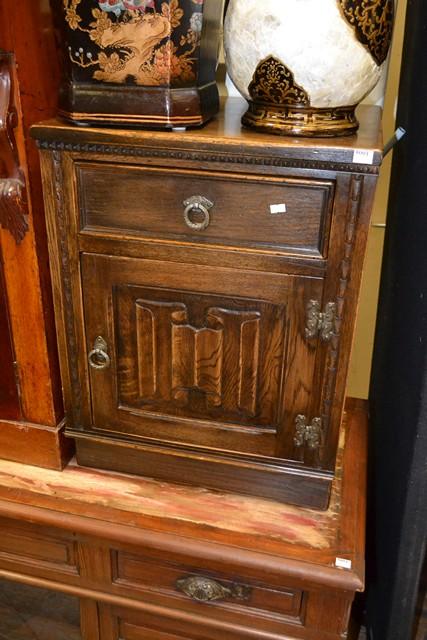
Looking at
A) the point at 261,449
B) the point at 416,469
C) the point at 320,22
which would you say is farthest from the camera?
the point at 261,449

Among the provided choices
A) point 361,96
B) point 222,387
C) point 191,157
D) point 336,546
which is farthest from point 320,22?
point 336,546

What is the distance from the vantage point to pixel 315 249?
854 millimetres

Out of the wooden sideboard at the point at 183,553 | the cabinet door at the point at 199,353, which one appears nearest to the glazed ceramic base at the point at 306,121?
the cabinet door at the point at 199,353

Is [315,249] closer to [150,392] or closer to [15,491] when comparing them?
[150,392]

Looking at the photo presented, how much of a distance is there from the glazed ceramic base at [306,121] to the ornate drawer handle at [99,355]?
17.3 inches

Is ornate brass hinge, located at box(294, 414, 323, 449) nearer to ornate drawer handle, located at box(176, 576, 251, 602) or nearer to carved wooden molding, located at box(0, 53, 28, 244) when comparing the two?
ornate drawer handle, located at box(176, 576, 251, 602)

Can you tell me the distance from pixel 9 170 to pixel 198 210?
326 mm

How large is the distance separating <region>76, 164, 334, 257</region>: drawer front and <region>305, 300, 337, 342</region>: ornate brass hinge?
82 millimetres

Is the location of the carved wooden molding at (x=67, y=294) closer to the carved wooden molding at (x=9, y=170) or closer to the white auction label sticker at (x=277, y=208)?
the carved wooden molding at (x=9, y=170)

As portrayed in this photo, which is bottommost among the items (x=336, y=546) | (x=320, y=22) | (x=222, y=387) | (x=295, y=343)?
(x=336, y=546)

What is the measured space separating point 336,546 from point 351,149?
0.63 m

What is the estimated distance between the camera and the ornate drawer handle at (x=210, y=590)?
40.1 inches

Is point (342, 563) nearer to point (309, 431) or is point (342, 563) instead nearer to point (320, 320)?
point (309, 431)

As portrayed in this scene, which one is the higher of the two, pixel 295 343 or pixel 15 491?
pixel 295 343
